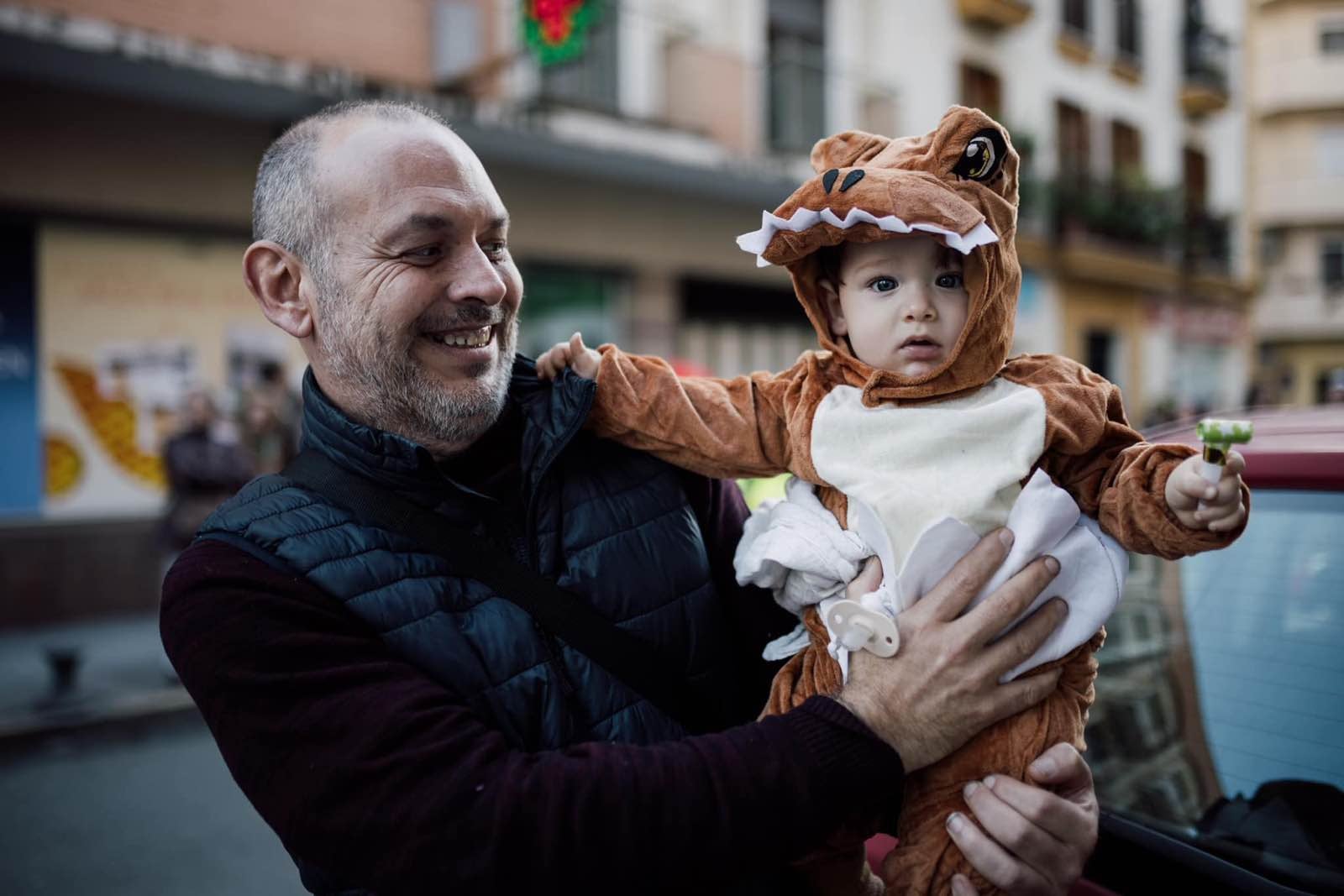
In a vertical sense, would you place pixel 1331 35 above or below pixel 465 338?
above

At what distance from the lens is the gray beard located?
169 cm

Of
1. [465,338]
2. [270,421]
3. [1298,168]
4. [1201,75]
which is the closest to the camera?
[465,338]

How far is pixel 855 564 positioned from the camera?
1677mm

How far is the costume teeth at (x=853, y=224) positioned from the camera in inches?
61.9

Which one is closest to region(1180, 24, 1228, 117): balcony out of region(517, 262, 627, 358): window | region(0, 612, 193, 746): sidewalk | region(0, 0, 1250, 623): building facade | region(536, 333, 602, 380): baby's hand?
region(0, 0, 1250, 623): building facade

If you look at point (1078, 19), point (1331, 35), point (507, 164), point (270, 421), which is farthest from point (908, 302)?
point (1331, 35)

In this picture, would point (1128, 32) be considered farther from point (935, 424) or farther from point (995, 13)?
point (935, 424)

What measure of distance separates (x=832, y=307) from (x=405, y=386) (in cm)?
76

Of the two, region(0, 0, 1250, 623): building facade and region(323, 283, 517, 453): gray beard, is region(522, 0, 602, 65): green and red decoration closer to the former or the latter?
region(0, 0, 1250, 623): building facade

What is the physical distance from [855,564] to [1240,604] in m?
0.98

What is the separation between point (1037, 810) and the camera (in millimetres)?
1449

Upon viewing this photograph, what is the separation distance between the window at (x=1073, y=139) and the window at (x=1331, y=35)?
42.7ft

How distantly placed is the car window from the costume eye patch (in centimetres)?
86

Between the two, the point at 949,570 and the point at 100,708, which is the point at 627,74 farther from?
the point at 949,570
